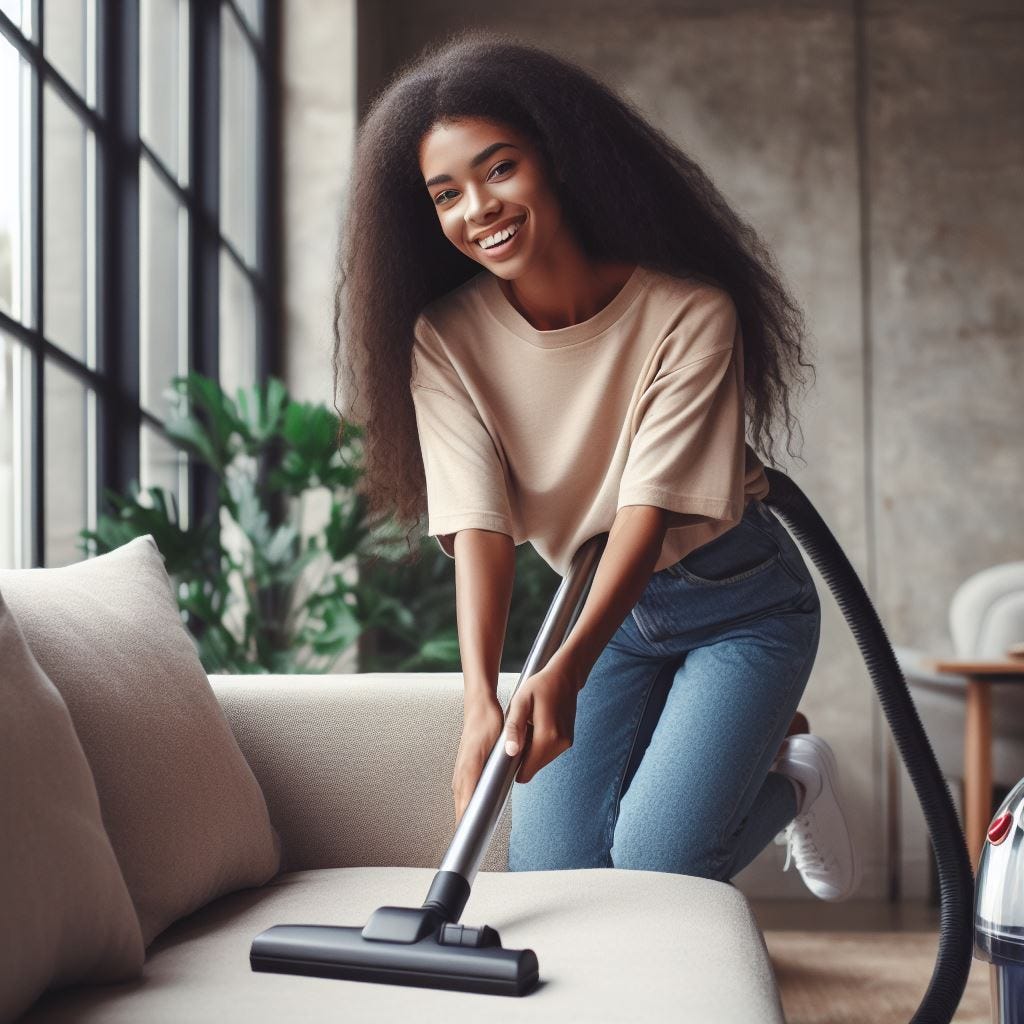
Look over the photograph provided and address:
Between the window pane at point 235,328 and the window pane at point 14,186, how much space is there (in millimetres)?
1415

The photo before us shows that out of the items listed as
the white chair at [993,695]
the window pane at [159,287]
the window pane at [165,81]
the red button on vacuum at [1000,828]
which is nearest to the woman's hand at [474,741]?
the red button on vacuum at [1000,828]

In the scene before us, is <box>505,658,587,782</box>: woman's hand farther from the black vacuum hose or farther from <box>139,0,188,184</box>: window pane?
<box>139,0,188,184</box>: window pane

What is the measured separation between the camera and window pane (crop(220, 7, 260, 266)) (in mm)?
4262

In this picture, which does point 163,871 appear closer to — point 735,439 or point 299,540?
point 735,439

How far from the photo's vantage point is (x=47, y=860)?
98cm

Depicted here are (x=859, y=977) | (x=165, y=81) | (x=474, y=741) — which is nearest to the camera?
(x=474, y=741)

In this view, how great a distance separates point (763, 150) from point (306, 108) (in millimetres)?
1701

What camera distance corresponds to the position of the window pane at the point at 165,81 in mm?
3547

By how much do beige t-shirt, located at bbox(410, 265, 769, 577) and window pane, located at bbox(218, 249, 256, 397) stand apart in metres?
2.50

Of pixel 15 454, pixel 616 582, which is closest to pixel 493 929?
pixel 616 582

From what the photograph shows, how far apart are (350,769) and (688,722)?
430 mm

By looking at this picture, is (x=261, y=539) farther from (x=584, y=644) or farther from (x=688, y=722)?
(x=584, y=644)

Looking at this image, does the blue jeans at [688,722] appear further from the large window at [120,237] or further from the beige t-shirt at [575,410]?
the large window at [120,237]

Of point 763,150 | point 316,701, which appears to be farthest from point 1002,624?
point 316,701
